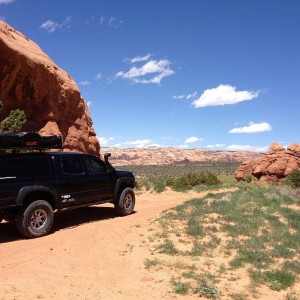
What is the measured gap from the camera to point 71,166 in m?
10.6

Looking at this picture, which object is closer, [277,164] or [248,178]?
[277,164]

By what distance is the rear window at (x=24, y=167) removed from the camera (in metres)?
8.75

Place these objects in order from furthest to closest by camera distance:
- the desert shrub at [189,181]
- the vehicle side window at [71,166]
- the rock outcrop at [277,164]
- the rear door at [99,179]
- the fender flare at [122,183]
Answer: the rock outcrop at [277,164] < the desert shrub at [189,181] < the fender flare at [122,183] < the rear door at [99,179] < the vehicle side window at [71,166]

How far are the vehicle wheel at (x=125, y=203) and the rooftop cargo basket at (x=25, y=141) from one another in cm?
311

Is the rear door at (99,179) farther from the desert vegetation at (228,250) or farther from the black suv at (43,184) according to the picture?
the desert vegetation at (228,250)

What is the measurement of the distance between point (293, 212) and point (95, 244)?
7244mm

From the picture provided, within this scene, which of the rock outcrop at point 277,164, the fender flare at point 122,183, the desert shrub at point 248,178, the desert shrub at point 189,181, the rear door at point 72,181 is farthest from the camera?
the desert shrub at point 248,178

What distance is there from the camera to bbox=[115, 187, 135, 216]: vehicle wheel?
12.1 metres

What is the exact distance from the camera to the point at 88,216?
40.1 feet

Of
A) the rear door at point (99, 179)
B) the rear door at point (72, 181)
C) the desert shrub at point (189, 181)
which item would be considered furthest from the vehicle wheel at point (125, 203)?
the desert shrub at point (189, 181)

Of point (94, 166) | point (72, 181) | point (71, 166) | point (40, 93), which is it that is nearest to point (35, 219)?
point (72, 181)

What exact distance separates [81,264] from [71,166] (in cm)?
408

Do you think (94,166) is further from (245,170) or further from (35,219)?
(245,170)

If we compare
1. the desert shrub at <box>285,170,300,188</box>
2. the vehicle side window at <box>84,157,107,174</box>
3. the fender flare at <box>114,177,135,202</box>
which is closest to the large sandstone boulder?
the fender flare at <box>114,177,135,202</box>
